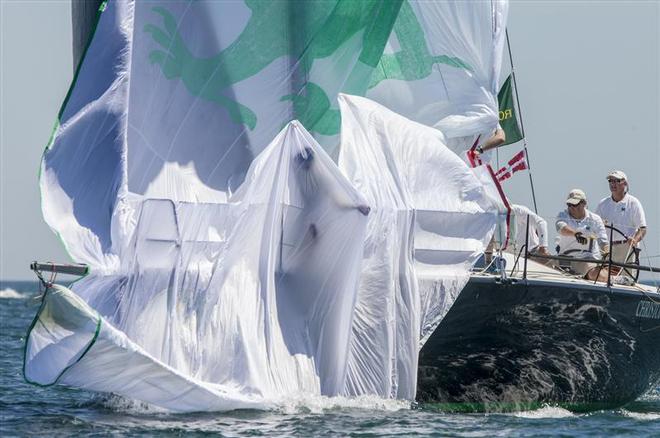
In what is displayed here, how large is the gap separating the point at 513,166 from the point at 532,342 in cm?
268

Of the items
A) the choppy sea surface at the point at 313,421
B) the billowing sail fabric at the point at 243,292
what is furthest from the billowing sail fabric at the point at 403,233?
the choppy sea surface at the point at 313,421

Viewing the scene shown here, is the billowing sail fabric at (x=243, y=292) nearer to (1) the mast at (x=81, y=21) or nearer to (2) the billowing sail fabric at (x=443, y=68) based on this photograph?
(2) the billowing sail fabric at (x=443, y=68)

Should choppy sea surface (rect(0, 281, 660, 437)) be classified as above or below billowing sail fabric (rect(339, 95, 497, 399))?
below

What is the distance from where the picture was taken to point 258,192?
40.7 feet

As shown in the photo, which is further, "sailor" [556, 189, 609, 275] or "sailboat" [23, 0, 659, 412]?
"sailor" [556, 189, 609, 275]

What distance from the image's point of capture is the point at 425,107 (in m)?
14.4

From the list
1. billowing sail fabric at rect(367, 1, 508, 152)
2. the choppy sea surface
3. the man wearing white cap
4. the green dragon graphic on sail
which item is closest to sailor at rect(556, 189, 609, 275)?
Result: the man wearing white cap

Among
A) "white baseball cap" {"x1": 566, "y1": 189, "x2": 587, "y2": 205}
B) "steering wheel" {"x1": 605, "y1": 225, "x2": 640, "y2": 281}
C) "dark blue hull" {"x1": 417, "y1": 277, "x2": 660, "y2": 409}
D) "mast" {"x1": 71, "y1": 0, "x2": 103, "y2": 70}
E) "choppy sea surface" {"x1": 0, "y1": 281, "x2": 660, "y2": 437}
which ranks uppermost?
"mast" {"x1": 71, "y1": 0, "x2": 103, "y2": 70}

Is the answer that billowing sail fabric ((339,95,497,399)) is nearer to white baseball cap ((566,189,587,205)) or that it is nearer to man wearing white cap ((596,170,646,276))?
white baseball cap ((566,189,587,205))

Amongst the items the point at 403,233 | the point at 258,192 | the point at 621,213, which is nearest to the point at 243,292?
the point at 258,192

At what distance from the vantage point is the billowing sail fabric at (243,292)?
11.5m

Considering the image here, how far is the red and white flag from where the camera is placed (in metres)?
15.0

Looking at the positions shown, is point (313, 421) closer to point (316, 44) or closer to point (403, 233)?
point (403, 233)

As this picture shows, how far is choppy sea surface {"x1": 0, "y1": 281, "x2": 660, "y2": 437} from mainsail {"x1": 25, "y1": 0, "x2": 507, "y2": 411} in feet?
0.81
